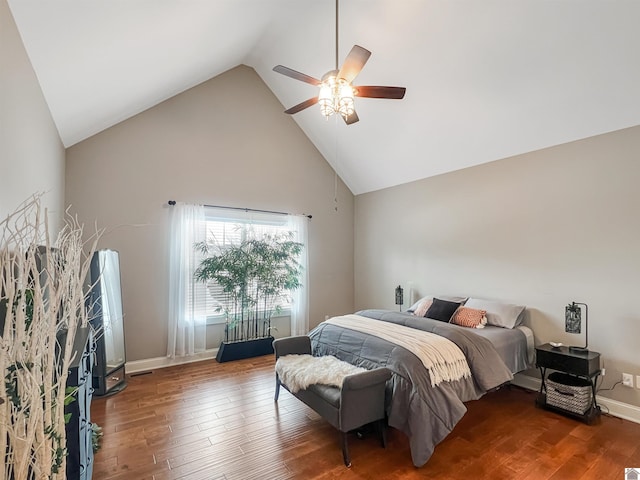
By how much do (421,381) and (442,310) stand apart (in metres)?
1.64

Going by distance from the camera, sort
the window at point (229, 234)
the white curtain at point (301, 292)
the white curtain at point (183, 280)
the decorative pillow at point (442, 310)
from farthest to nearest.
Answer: the white curtain at point (301, 292) → the window at point (229, 234) → the white curtain at point (183, 280) → the decorative pillow at point (442, 310)

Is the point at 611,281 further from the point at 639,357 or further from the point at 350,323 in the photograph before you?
the point at 350,323

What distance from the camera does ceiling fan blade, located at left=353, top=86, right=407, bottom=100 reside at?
2.56 m

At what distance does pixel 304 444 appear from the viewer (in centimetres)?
249

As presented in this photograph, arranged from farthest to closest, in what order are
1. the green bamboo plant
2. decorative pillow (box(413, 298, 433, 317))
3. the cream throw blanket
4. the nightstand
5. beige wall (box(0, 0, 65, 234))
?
1. the green bamboo plant
2. decorative pillow (box(413, 298, 433, 317))
3. the nightstand
4. the cream throw blanket
5. beige wall (box(0, 0, 65, 234))

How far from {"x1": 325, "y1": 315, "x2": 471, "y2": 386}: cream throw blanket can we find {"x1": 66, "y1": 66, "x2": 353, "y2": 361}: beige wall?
271 cm

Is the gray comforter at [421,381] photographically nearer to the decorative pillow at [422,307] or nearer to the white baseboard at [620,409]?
the decorative pillow at [422,307]

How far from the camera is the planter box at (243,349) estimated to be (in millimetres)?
4414

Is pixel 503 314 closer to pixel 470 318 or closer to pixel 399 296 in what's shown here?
pixel 470 318

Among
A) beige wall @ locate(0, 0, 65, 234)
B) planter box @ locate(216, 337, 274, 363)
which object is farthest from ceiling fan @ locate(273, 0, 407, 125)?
planter box @ locate(216, 337, 274, 363)

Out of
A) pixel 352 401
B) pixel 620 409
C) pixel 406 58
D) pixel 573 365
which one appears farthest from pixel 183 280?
→ pixel 620 409

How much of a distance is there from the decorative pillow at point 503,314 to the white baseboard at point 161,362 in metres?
3.65

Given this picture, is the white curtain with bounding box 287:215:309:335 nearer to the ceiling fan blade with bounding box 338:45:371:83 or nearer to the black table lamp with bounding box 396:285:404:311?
the black table lamp with bounding box 396:285:404:311

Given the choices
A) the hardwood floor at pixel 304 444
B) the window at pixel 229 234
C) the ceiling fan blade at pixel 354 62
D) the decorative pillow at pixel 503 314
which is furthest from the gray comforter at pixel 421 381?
the ceiling fan blade at pixel 354 62
